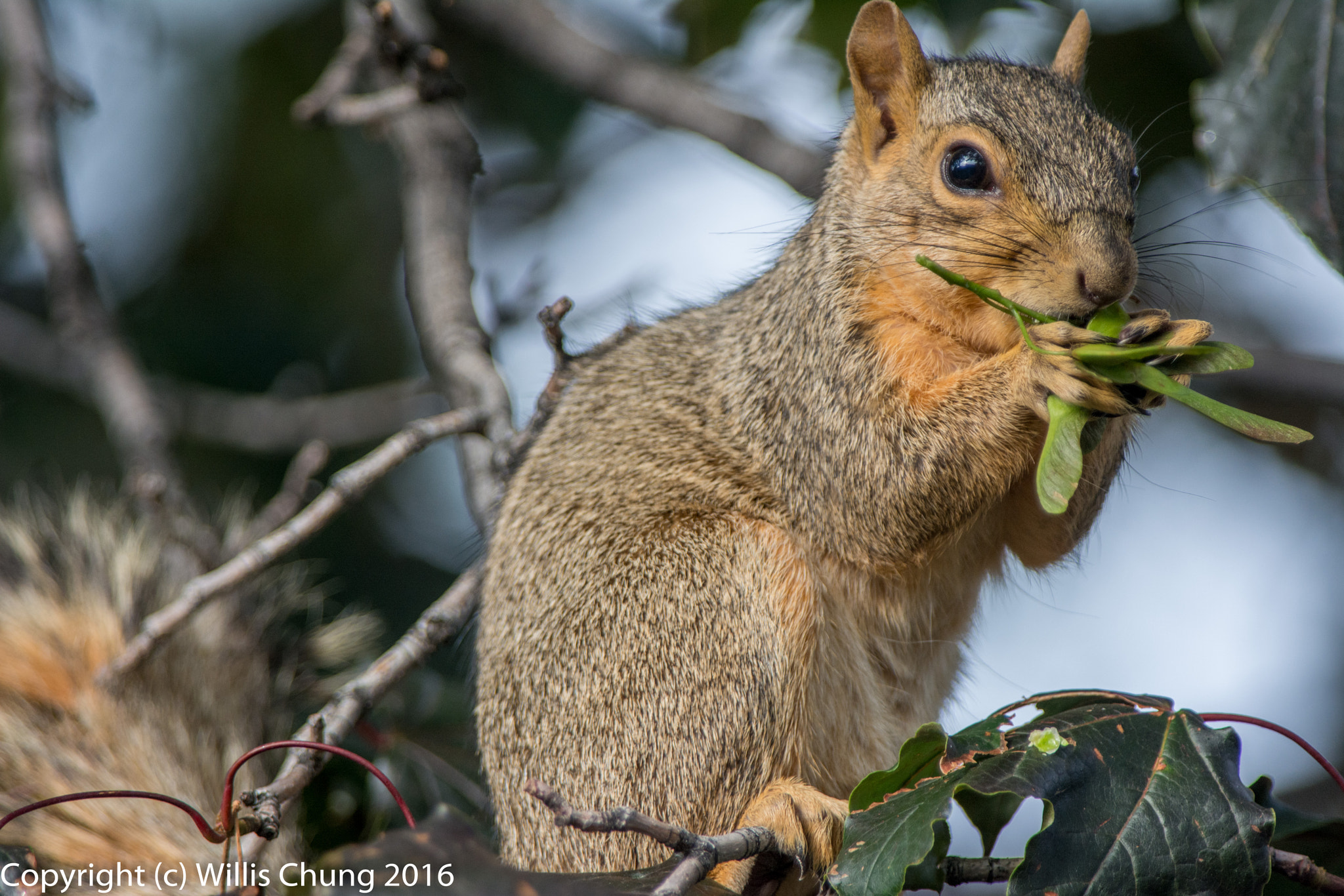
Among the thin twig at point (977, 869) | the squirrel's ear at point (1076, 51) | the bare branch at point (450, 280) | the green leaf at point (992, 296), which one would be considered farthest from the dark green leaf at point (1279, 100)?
the bare branch at point (450, 280)

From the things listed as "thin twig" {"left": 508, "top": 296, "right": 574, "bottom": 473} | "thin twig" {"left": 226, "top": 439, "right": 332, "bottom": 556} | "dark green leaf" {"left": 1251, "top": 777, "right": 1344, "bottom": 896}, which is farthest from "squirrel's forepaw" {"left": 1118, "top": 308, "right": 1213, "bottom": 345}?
"thin twig" {"left": 226, "top": 439, "right": 332, "bottom": 556}

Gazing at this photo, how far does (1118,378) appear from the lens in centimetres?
184

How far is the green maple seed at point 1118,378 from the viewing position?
173 centimetres

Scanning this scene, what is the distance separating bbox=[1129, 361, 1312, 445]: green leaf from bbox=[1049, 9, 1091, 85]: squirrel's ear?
4.04 ft

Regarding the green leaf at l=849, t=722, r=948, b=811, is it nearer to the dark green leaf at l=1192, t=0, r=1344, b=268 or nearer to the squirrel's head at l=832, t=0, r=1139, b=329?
the squirrel's head at l=832, t=0, r=1139, b=329

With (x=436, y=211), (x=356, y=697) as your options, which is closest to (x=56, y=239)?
(x=436, y=211)

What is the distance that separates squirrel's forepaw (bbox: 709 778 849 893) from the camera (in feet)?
6.88

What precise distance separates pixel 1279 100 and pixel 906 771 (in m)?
1.85

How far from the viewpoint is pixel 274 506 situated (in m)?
3.26

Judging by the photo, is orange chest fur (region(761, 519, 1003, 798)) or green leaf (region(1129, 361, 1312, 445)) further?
orange chest fur (region(761, 519, 1003, 798))

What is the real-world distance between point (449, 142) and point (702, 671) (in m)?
2.34

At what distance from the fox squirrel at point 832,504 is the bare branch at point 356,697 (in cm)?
15

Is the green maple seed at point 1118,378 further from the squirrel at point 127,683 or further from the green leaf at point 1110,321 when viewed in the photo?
the squirrel at point 127,683

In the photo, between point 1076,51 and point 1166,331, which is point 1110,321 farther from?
point 1076,51
